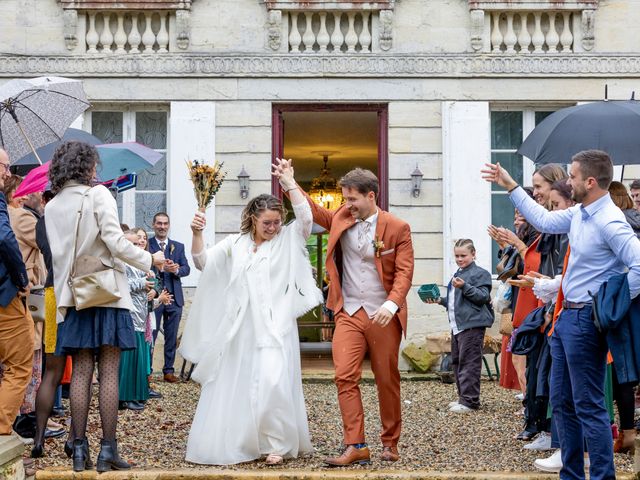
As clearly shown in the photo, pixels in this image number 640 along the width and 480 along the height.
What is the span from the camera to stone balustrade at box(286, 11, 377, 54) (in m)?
14.4

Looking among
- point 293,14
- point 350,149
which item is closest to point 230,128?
point 293,14

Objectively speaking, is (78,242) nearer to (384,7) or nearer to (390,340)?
(390,340)

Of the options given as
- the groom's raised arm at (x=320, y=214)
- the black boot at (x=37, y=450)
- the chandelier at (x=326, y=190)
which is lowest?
the black boot at (x=37, y=450)

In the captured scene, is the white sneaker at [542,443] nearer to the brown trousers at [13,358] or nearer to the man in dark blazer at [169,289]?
the brown trousers at [13,358]

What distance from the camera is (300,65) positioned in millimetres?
14320

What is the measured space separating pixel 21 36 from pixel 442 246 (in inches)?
249

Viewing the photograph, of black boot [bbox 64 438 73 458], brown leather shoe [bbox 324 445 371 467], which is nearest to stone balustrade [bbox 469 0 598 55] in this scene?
brown leather shoe [bbox 324 445 371 467]

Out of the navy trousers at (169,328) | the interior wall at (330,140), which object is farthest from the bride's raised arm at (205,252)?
the interior wall at (330,140)

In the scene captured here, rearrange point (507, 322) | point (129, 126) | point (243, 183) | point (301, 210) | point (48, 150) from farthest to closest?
point (129, 126), point (243, 183), point (48, 150), point (507, 322), point (301, 210)

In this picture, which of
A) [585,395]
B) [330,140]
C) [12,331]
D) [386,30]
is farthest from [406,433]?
[330,140]

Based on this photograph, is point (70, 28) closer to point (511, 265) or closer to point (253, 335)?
point (511, 265)

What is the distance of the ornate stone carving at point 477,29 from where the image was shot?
14336mm

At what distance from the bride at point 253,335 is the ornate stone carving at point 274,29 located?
6.99m

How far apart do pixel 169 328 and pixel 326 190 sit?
7979 mm
